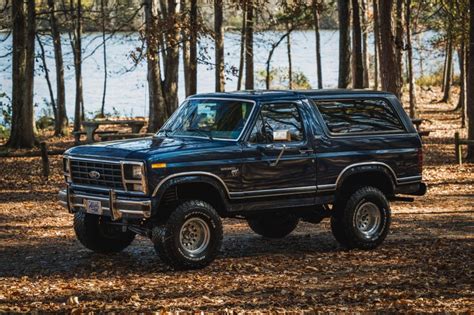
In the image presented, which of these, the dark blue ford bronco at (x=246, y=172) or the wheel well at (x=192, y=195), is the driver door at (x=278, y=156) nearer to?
the dark blue ford bronco at (x=246, y=172)

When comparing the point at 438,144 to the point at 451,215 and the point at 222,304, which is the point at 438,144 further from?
the point at 222,304

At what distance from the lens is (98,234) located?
1266 centimetres

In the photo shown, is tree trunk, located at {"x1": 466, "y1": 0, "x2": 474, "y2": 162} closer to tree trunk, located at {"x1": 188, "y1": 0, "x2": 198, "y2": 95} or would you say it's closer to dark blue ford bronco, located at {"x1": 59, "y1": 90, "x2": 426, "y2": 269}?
tree trunk, located at {"x1": 188, "y1": 0, "x2": 198, "y2": 95}

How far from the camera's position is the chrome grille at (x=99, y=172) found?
1141 cm

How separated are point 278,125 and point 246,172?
86cm

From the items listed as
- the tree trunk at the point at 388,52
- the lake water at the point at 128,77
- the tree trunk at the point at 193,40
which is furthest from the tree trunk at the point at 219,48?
the tree trunk at the point at 388,52

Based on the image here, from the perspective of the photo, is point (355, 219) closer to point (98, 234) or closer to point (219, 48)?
point (98, 234)

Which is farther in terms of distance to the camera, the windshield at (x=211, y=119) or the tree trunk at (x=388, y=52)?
the tree trunk at (x=388, y=52)

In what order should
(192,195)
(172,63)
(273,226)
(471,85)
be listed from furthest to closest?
1. (172,63)
2. (471,85)
3. (273,226)
4. (192,195)

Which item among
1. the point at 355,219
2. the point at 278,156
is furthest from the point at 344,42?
the point at 278,156

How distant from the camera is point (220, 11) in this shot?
107 ft

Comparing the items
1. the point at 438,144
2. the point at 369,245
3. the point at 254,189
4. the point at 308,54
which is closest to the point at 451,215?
the point at 369,245

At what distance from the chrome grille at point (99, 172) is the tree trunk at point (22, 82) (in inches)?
592

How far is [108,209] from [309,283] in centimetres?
248
